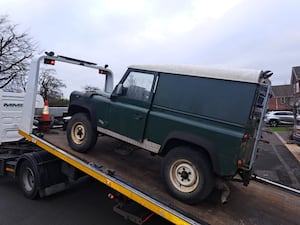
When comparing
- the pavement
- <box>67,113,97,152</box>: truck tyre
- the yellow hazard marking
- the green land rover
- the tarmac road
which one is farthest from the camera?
the pavement

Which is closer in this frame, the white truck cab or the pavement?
the white truck cab

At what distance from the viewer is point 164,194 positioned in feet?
11.7

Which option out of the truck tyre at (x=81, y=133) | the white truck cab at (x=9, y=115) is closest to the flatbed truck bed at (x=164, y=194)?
the truck tyre at (x=81, y=133)

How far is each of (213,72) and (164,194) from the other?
6.21 ft

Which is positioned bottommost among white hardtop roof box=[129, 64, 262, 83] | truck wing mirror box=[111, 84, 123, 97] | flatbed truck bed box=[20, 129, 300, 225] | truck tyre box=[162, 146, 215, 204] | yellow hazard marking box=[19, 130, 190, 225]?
yellow hazard marking box=[19, 130, 190, 225]

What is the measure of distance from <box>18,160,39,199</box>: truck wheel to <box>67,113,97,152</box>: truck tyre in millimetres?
1130

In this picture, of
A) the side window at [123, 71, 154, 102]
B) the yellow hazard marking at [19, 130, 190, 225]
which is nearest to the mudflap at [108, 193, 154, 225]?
the yellow hazard marking at [19, 130, 190, 225]

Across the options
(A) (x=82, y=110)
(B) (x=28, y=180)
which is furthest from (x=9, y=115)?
(A) (x=82, y=110)

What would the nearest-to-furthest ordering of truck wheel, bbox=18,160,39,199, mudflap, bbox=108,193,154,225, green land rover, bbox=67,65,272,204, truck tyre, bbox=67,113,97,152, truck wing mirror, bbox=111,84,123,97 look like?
green land rover, bbox=67,65,272,204, mudflap, bbox=108,193,154,225, truck wing mirror, bbox=111,84,123,97, truck tyre, bbox=67,113,97,152, truck wheel, bbox=18,160,39,199

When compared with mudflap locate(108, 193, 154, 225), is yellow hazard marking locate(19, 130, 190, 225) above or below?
above

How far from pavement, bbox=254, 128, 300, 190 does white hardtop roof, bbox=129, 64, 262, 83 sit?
3126mm

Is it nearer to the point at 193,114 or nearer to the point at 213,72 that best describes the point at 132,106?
the point at 193,114

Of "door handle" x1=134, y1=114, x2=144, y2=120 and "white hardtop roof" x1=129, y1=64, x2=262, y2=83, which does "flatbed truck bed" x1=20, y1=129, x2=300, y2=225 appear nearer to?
"door handle" x1=134, y1=114, x2=144, y2=120

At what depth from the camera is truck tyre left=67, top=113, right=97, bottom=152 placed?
4.56 meters
